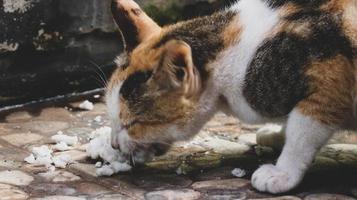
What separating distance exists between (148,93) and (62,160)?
25.6 inches

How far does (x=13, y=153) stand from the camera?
3438 millimetres

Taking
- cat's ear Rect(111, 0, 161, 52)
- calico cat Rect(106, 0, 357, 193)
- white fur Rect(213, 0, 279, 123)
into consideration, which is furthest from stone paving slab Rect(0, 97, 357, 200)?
cat's ear Rect(111, 0, 161, 52)

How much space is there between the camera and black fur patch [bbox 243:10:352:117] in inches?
111

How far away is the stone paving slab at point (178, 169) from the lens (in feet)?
9.63

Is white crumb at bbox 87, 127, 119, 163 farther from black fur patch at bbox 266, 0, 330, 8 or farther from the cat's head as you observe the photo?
black fur patch at bbox 266, 0, 330, 8

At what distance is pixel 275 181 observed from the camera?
2.87 meters

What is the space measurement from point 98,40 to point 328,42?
6.72 ft

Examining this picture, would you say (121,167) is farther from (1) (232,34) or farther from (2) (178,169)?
(1) (232,34)

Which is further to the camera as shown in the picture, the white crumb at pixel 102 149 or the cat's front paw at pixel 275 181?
the white crumb at pixel 102 149

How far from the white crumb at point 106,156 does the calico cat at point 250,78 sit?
110 mm

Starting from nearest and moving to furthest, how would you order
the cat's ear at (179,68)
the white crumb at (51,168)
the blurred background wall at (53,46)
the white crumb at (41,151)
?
the cat's ear at (179,68) → the white crumb at (51,168) → the white crumb at (41,151) → the blurred background wall at (53,46)

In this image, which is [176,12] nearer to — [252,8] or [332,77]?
[252,8]

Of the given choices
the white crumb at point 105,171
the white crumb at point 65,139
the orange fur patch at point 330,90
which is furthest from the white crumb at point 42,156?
the orange fur patch at point 330,90

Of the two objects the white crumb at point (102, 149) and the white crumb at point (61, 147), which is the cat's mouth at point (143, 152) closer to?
the white crumb at point (102, 149)
